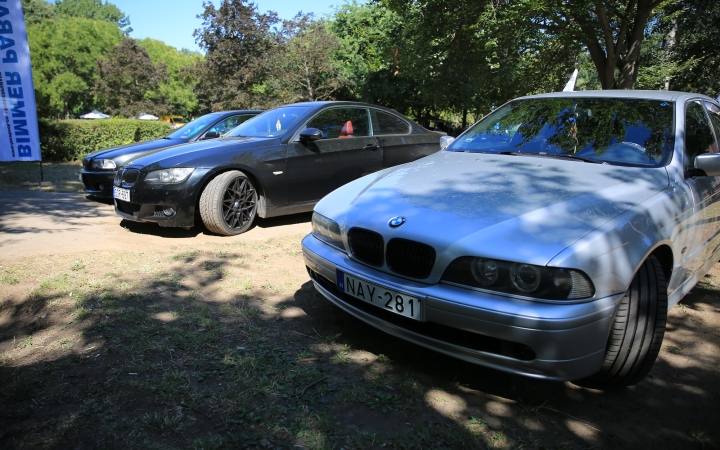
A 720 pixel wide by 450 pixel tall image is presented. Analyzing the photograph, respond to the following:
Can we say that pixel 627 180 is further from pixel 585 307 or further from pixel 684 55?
pixel 684 55

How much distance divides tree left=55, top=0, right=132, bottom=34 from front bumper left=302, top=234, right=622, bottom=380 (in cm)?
9875

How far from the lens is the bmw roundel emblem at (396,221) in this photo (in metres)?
2.73

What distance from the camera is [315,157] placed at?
6.22m

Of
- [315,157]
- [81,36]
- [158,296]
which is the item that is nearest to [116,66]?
[81,36]

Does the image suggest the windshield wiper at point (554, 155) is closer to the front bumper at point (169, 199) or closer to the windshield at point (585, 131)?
the windshield at point (585, 131)

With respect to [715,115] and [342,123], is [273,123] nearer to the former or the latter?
[342,123]

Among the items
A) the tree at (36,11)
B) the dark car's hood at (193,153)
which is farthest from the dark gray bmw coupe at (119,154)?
the tree at (36,11)

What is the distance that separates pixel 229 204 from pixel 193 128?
12.3ft

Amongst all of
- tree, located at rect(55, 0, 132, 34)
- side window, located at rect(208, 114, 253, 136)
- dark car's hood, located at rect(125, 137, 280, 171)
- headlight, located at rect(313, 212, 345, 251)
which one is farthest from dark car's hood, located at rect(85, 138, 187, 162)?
tree, located at rect(55, 0, 132, 34)

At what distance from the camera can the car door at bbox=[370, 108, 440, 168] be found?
689 cm

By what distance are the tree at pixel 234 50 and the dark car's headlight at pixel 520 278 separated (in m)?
18.9

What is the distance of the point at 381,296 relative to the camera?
271 centimetres

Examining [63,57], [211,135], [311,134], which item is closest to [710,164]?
[311,134]

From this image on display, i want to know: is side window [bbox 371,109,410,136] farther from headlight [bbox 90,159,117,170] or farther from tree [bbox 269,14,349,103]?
tree [bbox 269,14,349,103]
